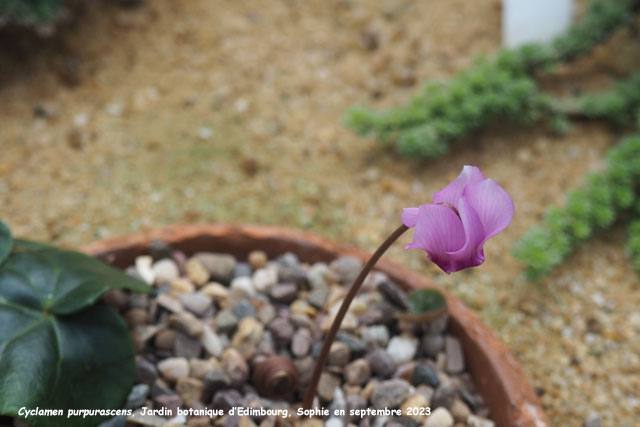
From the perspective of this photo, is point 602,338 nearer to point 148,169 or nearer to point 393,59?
point 393,59

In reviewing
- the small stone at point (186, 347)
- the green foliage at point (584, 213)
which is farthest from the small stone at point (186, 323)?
the green foliage at point (584, 213)

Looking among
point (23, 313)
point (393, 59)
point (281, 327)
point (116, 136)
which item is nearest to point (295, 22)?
point (393, 59)

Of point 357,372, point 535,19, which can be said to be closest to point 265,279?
point 357,372

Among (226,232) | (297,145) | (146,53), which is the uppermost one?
(146,53)

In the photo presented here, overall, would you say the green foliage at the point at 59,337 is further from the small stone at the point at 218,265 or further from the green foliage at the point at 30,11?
the green foliage at the point at 30,11

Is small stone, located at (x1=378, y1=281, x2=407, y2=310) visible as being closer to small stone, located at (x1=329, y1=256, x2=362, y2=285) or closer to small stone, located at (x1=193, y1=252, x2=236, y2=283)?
small stone, located at (x1=329, y1=256, x2=362, y2=285)

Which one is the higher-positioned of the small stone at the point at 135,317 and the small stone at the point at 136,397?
the small stone at the point at 135,317
